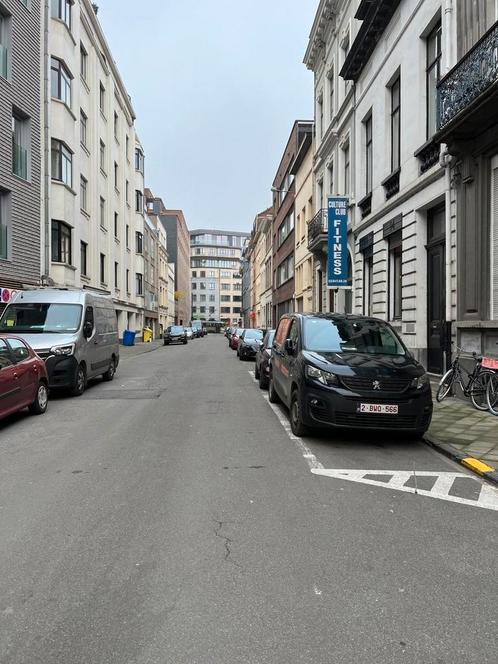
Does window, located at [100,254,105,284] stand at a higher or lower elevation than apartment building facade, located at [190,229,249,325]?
lower

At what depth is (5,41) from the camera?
17.8 meters

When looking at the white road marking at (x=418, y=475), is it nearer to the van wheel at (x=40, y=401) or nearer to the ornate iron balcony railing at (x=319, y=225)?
the van wheel at (x=40, y=401)

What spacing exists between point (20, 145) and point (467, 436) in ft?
61.4

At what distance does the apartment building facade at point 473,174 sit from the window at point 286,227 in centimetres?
2772

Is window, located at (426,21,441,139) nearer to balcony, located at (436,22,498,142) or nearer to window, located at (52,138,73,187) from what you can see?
balcony, located at (436,22,498,142)

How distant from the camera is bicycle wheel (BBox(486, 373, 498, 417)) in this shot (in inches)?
334

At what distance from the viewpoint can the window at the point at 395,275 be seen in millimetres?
15016

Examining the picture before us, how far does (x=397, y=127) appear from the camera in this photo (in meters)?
15.4

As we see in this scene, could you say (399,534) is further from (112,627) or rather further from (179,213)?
(179,213)

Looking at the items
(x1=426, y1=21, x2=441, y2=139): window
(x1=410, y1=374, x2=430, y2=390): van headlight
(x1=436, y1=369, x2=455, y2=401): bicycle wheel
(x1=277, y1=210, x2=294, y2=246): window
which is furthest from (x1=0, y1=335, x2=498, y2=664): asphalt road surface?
(x1=277, y1=210, x2=294, y2=246): window

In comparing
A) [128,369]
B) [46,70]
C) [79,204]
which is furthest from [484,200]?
[79,204]

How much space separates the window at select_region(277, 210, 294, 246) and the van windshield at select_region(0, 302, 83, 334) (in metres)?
28.0

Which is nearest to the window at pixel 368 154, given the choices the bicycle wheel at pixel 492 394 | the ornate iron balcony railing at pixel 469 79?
the ornate iron balcony railing at pixel 469 79

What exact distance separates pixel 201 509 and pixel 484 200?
8.33 meters
